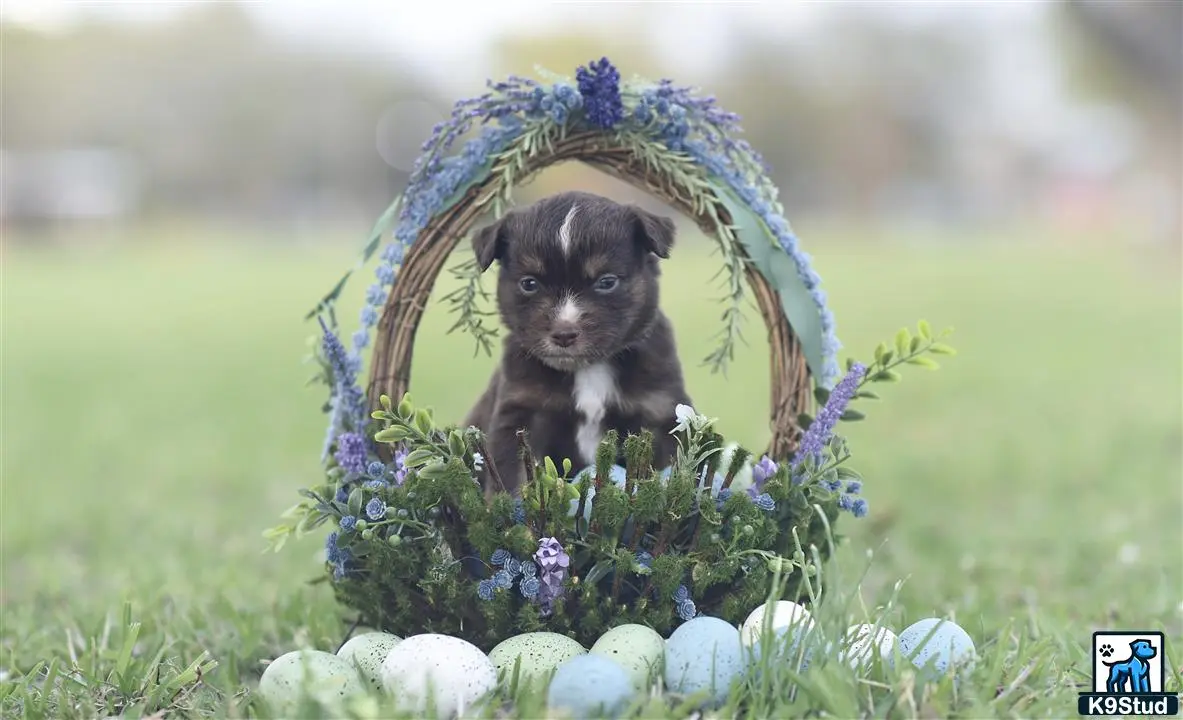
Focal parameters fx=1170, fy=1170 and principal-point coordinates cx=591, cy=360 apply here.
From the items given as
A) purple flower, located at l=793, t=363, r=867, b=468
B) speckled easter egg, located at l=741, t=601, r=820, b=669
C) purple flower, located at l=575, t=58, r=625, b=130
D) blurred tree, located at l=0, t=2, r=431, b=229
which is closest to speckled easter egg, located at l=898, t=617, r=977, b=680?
speckled easter egg, located at l=741, t=601, r=820, b=669

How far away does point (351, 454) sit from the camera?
3584 mm

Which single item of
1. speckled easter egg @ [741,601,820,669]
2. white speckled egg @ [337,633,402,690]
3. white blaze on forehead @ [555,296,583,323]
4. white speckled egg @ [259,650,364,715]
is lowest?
white speckled egg @ [259,650,364,715]

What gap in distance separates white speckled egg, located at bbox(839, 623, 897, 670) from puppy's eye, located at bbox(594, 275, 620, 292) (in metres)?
1.19

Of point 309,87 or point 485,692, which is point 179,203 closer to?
point 309,87

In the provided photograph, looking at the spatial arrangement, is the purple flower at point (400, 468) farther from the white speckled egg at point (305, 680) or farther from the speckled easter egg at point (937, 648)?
the speckled easter egg at point (937, 648)

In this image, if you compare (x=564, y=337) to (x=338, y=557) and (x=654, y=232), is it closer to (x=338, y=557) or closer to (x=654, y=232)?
(x=654, y=232)

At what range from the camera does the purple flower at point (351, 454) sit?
3578 millimetres

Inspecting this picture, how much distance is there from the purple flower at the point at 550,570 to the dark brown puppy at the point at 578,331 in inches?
15.0

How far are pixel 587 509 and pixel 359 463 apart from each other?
0.75 m

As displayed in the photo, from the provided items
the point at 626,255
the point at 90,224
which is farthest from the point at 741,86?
the point at 626,255

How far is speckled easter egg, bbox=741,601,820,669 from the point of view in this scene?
9.91 feet

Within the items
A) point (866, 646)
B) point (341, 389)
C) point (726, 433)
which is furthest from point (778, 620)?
point (726, 433)

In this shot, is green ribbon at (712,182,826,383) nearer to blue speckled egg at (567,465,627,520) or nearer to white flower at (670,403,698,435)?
white flower at (670,403,698,435)

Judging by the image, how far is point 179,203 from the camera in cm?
4016
